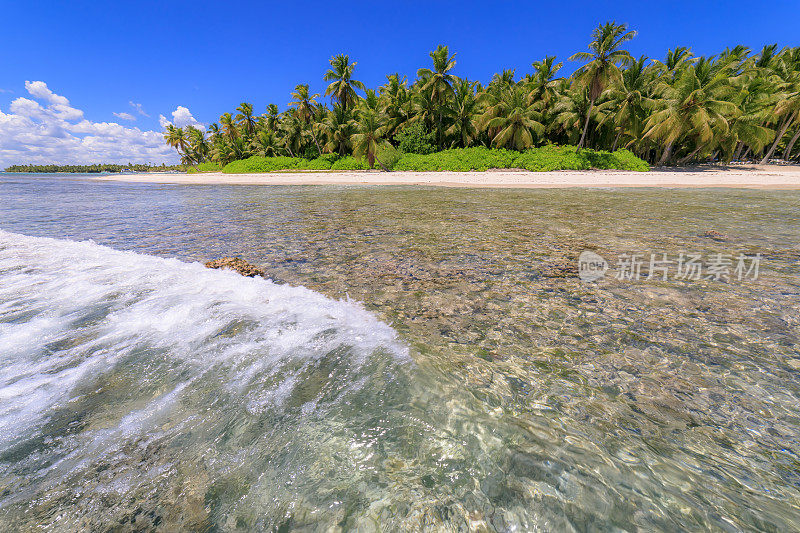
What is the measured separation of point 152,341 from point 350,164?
4271cm

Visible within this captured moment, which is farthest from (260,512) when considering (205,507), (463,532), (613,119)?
(613,119)

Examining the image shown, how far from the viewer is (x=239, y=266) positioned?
5.88 metres

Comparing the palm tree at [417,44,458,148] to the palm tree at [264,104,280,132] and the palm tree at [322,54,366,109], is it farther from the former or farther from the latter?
the palm tree at [264,104,280,132]

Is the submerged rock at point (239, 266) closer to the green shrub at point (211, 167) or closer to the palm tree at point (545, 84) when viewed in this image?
the palm tree at point (545, 84)

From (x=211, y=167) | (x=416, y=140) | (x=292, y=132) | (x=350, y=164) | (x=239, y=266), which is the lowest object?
(x=239, y=266)

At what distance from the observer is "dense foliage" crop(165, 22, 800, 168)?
2945cm

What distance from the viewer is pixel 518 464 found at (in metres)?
2.03

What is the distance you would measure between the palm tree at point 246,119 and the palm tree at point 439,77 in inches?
1498

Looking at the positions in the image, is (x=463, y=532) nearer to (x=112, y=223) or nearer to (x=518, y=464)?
Result: (x=518, y=464)

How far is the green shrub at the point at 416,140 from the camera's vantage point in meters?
38.7

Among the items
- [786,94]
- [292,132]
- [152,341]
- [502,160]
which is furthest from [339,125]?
[786,94]

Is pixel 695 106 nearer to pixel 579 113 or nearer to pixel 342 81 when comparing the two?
pixel 579 113

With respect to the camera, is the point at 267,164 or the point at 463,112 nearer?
the point at 463,112

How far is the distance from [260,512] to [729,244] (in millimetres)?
10339
